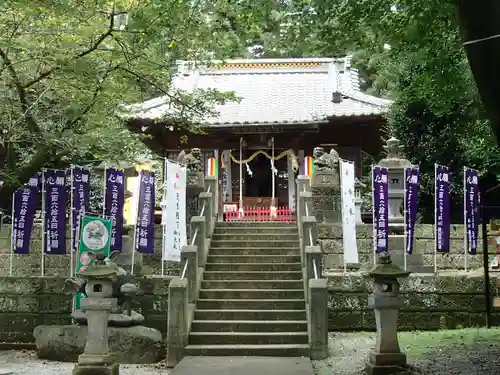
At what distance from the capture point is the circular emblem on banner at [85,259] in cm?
1025

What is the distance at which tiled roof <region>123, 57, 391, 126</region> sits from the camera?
17344 millimetres

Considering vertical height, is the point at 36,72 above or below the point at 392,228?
above

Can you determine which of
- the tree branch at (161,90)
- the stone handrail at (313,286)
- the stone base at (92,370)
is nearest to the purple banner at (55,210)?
→ the tree branch at (161,90)

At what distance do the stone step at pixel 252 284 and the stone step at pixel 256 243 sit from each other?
1.48 metres

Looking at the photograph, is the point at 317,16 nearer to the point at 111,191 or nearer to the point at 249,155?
the point at 111,191

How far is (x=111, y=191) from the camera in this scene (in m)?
11.2

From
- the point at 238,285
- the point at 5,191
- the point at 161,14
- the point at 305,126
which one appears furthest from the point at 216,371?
the point at 305,126

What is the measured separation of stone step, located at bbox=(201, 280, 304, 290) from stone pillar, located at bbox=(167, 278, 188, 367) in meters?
1.65

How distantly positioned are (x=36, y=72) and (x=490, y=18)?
261 inches

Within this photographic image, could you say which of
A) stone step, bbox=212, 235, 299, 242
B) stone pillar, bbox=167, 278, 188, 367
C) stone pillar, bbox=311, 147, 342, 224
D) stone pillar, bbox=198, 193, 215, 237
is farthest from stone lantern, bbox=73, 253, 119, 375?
stone pillar, bbox=311, 147, 342, 224

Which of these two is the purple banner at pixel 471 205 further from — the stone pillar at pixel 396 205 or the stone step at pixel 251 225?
the stone step at pixel 251 225

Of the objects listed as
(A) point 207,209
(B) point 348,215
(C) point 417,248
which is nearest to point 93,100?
(A) point 207,209

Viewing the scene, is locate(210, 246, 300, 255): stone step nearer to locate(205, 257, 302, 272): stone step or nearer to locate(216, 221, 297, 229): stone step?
locate(205, 257, 302, 272): stone step

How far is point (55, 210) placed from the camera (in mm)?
11102
